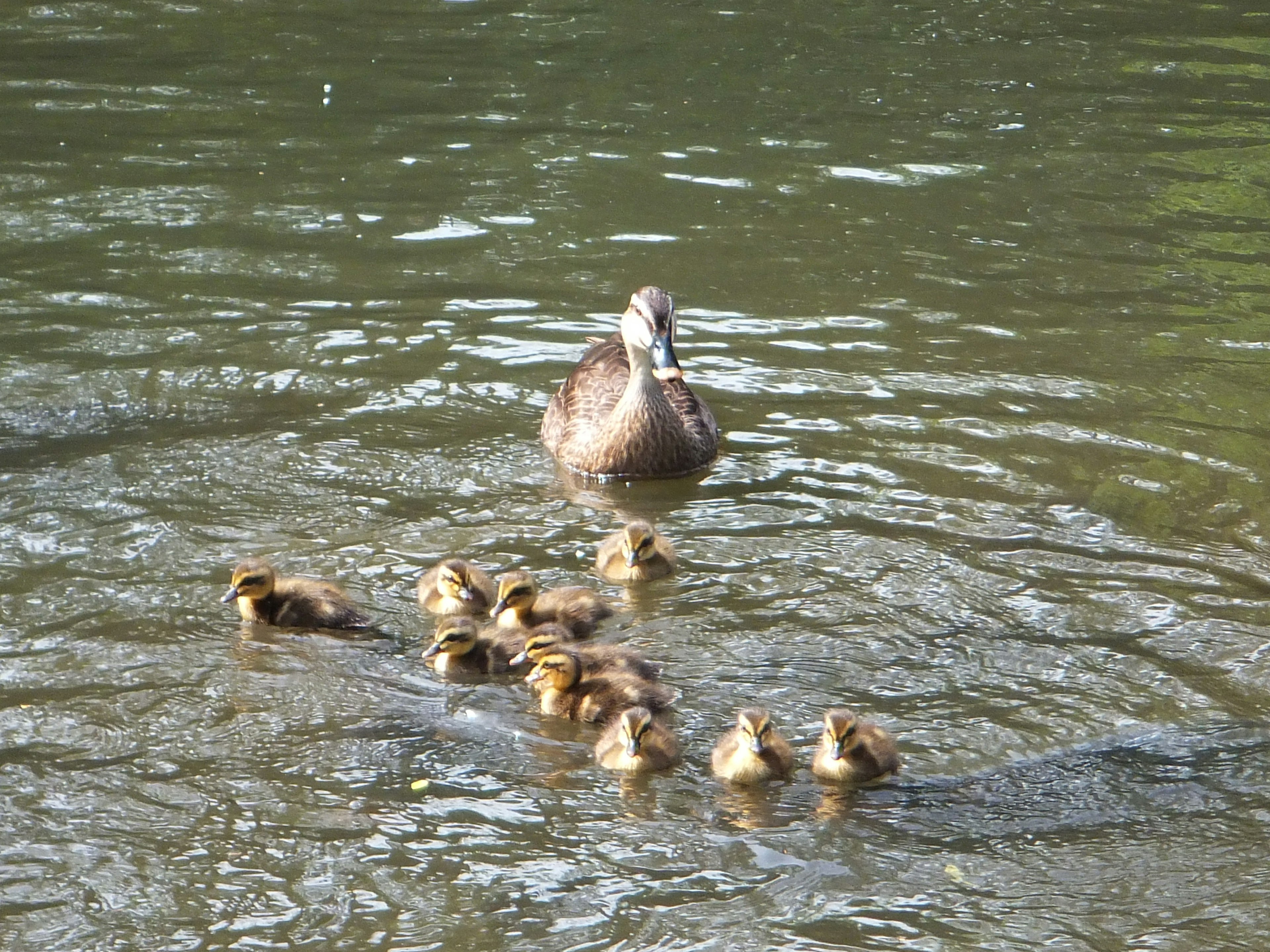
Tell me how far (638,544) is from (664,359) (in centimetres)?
155

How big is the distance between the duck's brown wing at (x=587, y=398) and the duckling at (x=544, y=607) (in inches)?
71.4

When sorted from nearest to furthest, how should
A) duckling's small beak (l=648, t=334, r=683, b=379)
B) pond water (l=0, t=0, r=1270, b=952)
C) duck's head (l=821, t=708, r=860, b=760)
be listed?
pond water (l=0, t=0, r=1270, b=952) < duck's head (l=821, t=708, r=860, b=760) < duckling's small beak (l=648, t=334, r=683, b=379)

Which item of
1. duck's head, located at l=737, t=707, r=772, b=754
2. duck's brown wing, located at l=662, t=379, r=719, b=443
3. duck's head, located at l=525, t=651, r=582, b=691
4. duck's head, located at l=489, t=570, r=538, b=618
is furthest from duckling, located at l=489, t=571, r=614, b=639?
duck's brown wing, located at l=662, t=379, r=719, b=443

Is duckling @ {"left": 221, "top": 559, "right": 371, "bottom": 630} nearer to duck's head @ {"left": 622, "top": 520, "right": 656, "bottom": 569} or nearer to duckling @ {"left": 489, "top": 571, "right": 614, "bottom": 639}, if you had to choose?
duckling @ {"left": 489, "top": 571, "right": 614, "bottom": 639}

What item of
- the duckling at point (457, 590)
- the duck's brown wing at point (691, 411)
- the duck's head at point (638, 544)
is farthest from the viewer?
the duck's brown wing at point (691, 411)

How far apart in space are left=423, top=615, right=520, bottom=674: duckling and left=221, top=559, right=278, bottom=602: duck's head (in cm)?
71

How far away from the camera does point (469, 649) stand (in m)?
6.23

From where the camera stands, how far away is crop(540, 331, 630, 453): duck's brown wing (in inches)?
338

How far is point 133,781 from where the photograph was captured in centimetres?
554

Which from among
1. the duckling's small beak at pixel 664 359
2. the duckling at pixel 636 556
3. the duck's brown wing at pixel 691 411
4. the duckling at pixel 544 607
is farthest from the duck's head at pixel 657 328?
the duckling at pixel 544 607

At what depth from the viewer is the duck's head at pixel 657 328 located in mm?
8133

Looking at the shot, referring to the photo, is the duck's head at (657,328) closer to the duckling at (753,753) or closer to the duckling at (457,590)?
the duckling at (457,590)

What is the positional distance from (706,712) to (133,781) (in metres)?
2.01

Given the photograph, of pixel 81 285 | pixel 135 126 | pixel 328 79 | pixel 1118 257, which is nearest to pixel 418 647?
pixel 81 285
